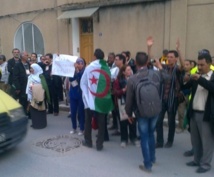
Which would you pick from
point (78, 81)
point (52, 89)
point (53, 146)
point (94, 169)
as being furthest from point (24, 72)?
point (94, 169)

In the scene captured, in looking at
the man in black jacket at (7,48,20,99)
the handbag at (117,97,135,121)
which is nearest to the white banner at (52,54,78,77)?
the man in black jacket at (7,48,20,99)

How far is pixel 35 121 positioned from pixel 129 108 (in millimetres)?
3332

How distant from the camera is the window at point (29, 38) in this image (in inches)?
566

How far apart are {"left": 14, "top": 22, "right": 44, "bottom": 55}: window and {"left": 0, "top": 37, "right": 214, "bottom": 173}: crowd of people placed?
6.35 meters

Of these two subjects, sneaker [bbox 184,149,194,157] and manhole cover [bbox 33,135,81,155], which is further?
manhole cover [bbox 33,135,81,155]

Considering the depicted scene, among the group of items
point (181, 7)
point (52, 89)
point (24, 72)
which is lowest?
point (52, 89)

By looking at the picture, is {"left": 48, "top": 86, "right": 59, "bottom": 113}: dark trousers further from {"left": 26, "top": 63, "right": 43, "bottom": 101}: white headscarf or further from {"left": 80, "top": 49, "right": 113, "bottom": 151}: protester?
{"left": 80, "top": 49, "right": 113, "bottom": 151}: protester

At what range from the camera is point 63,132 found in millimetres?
6590

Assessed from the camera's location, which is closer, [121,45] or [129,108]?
[129,108]

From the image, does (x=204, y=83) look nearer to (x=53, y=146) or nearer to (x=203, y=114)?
(x=203, y=114)

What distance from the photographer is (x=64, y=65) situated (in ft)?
22.9

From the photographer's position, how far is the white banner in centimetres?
679

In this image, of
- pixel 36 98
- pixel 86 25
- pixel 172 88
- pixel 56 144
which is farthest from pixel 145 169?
pixel 86 25

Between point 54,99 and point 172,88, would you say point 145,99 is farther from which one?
point 54,99
